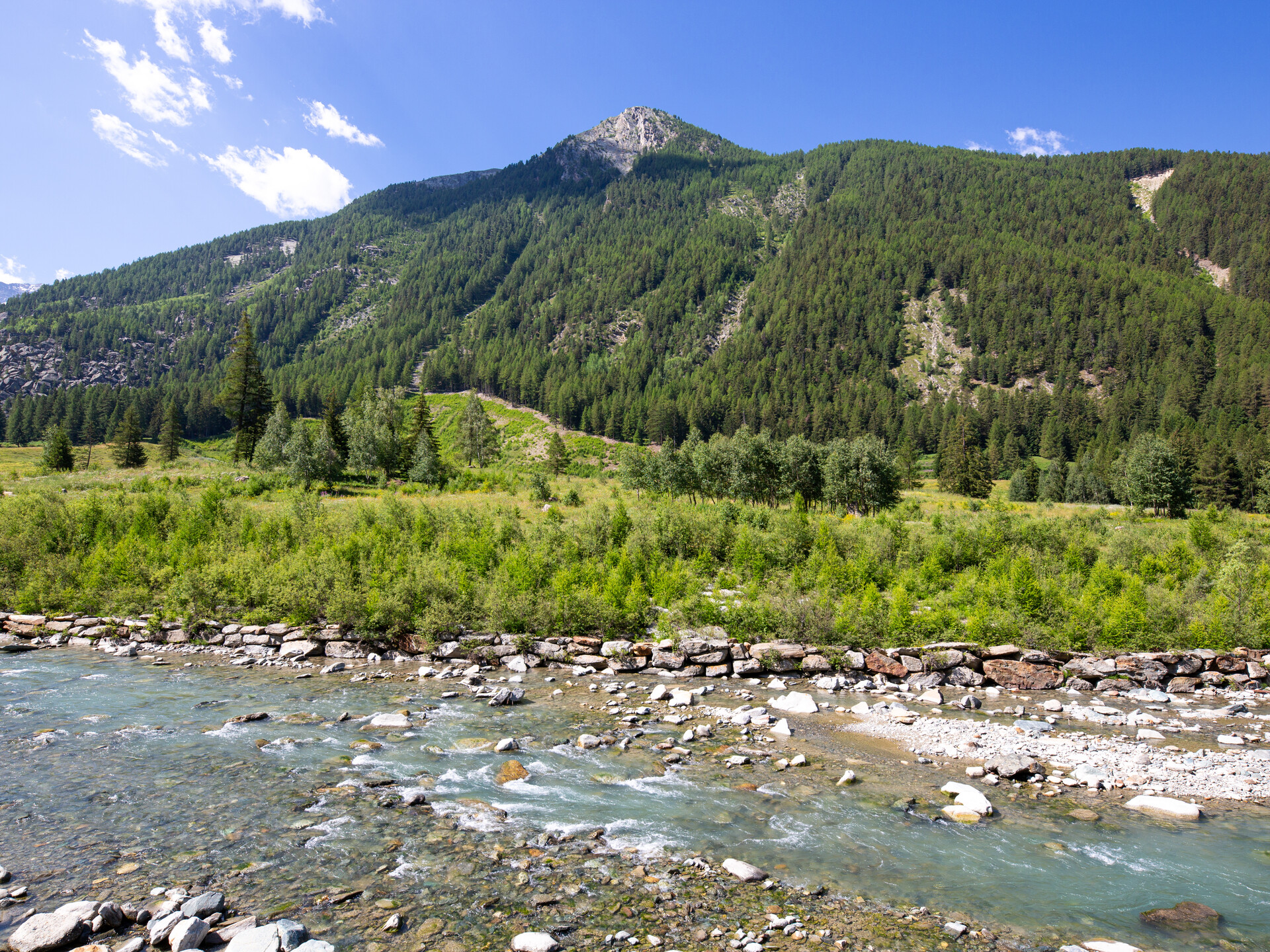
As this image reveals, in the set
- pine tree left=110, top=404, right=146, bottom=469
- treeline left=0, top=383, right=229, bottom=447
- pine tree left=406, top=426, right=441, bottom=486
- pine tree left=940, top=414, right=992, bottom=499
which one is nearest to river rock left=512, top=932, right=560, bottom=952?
pine tree left=406, top=426, right=441, bottom=486

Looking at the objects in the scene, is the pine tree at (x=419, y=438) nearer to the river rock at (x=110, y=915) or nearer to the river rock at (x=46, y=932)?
the river rock at (x=110, y=915)

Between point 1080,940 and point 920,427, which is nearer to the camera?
point 1080,940

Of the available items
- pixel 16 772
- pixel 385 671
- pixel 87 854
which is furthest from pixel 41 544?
pixel 87 854

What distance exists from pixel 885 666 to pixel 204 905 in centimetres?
1752

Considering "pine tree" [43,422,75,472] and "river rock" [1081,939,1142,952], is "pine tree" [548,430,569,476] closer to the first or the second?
"pine tree" [43,422,75,472]

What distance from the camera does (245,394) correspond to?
223 ft

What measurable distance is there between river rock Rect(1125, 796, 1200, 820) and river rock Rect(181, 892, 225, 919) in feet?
46.5

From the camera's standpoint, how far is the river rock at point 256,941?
242 inches

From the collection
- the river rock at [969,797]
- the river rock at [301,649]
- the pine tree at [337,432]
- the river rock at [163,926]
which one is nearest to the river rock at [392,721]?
the river rock at [163,926]

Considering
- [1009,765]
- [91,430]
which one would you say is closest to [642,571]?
[1009,765]

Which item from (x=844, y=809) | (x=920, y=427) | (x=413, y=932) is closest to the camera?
(x=413, y=932)

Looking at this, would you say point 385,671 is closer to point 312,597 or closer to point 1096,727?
point 312,597

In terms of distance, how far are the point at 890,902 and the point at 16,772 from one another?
593 inches

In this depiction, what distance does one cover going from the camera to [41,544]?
2725 centimetres
